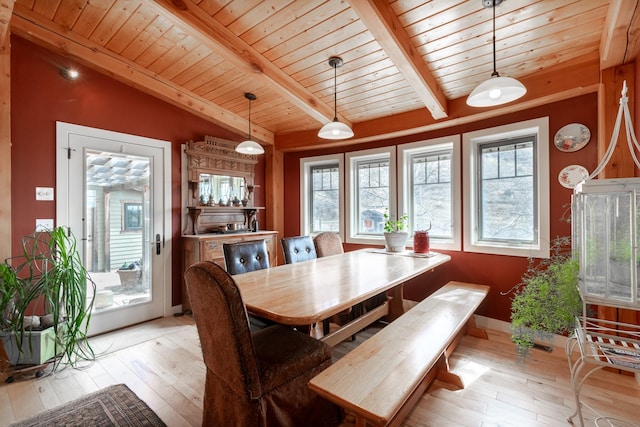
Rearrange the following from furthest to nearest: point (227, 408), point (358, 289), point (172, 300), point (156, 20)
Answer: point (172, 300)
point (156, 20)
point (358, 289)
point (227, 408)

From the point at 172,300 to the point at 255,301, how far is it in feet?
8.65

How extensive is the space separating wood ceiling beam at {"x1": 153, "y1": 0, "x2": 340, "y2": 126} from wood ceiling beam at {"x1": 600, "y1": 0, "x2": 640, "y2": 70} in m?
2.51

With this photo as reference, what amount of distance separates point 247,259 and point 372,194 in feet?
7.25

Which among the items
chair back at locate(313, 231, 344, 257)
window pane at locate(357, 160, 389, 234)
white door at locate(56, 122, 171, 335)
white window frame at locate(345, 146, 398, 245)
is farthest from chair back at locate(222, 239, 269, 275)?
window pane at locate(357, 160, 389, 234)

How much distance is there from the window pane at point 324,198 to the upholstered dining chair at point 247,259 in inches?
76.3

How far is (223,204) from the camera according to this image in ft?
13.7

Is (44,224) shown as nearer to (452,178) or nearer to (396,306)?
(396,306)

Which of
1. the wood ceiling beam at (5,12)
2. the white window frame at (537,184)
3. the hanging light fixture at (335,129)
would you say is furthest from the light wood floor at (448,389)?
the wood ceiling beam at (5,12)

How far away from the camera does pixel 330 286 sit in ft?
6.30

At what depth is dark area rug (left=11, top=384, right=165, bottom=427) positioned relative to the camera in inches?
69.4

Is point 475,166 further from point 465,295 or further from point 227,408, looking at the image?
point 227,408

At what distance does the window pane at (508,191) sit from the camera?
9.70 feet

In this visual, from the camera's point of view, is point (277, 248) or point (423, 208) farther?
point (277, 248)

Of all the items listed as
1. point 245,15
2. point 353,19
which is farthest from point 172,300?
point 353,19
